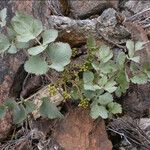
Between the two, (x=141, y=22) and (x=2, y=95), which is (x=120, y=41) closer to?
(x=141, y=22)

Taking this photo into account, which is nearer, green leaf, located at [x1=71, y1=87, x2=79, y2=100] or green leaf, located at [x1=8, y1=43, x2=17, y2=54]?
green leaf, located at [x1=8, y1=43, x2=17, y2=54]

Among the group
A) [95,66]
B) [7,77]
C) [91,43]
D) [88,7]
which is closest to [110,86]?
[95,66]

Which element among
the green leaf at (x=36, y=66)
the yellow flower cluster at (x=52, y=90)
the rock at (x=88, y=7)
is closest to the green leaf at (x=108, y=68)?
the yellow flower cluster at (x=52, y=90)

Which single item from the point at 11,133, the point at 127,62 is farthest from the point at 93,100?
the point at 11,133

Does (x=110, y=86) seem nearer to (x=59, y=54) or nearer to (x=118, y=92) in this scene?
(x=118, y=92)

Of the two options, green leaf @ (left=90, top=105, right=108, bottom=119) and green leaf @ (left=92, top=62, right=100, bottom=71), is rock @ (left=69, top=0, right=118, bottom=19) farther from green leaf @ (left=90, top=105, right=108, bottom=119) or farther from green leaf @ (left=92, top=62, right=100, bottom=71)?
green leaf @ (left=90, top=105, right=108, bottom=119)

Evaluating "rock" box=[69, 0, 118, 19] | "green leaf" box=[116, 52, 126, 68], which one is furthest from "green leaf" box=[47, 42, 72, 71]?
"rock" box=[69, 0, 118, 19]

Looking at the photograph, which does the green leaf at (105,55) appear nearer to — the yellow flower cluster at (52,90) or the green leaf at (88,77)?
the green leaf at (88,77)
